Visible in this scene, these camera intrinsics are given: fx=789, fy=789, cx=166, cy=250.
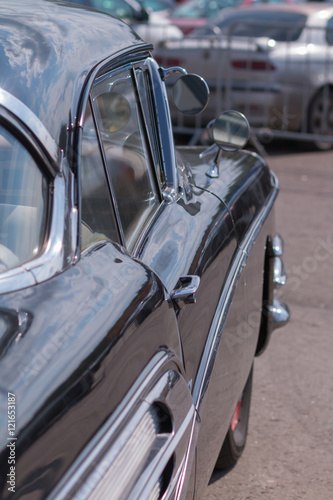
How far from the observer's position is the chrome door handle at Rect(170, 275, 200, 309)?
1.84 m

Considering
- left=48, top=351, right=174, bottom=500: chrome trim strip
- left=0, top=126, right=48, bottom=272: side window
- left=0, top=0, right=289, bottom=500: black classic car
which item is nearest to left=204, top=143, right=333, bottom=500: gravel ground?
left=0, top=0, right=289, bottom=500: black classic car

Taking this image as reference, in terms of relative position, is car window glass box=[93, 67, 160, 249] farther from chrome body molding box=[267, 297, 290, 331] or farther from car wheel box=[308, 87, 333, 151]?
car wheel box=[308, 87, 333, 151]

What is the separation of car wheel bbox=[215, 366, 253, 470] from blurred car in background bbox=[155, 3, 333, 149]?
20.8ft

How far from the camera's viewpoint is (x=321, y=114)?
9281mm

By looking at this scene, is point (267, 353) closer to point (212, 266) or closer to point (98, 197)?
point (212, 266)

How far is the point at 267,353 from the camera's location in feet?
13.6

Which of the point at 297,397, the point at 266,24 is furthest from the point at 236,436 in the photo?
the point at 266,24

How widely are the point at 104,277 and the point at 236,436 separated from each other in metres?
1.75

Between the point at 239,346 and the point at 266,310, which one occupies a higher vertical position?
the point at 239,346

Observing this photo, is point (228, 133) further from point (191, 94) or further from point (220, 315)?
point (220, 315)

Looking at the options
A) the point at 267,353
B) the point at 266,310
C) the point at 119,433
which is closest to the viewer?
the point at 119,433

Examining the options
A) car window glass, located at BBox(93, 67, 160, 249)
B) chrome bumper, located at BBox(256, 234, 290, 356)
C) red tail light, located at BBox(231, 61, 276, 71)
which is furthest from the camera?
red tail light, located at BBox(231, 61, 276, 71)

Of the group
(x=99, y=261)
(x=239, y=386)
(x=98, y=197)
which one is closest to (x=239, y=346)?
(x=239, y=386)

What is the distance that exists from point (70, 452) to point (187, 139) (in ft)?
29.1
